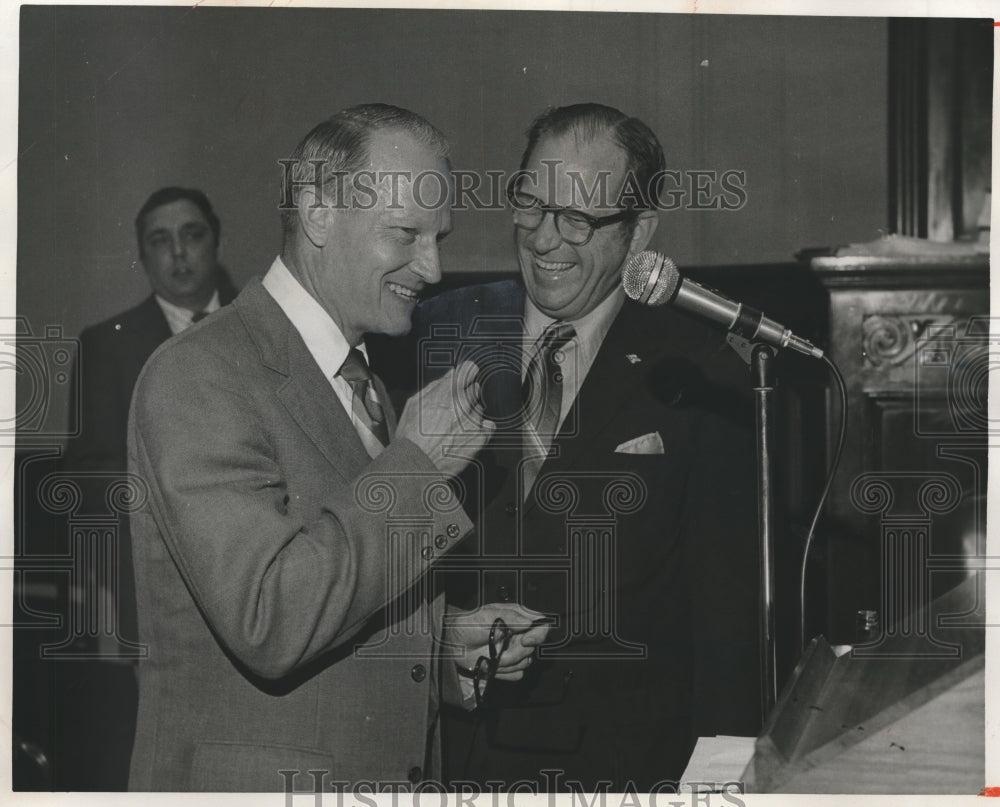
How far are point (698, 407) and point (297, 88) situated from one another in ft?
3.69

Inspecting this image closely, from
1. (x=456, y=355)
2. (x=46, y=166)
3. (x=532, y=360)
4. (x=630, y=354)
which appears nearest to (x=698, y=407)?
(x=630, y=354)

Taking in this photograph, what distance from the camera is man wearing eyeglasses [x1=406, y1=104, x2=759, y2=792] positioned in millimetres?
2666

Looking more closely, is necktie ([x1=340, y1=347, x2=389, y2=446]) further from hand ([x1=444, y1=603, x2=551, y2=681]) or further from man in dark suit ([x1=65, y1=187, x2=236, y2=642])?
hand ([x1=444, y1=603, x2=551, y2=681])

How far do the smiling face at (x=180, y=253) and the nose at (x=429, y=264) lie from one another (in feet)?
1.45

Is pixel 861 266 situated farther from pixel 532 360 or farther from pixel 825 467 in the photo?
pixel 532 360

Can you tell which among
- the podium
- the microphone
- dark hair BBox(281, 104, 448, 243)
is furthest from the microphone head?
the podium

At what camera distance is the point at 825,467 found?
8.87 feet

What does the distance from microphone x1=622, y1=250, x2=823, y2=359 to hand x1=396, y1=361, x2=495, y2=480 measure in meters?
0.40

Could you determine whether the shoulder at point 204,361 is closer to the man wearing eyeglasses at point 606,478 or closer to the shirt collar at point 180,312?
the shirt collar at point 180,312

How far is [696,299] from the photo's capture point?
259 cm

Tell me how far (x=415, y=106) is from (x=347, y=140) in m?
0.17

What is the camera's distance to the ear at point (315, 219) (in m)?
2.64

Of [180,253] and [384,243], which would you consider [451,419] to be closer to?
[384,243]

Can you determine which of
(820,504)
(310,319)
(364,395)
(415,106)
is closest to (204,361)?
(310,319)
